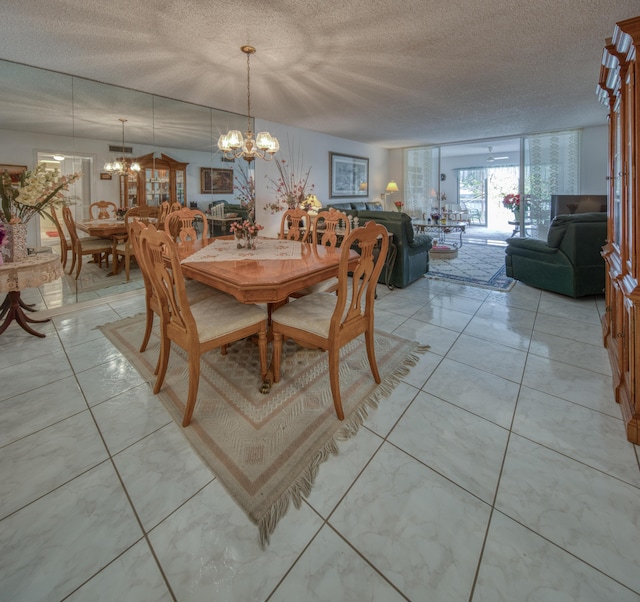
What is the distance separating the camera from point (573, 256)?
11.3ft

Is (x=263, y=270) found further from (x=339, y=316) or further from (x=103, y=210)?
(x=103, y=210)

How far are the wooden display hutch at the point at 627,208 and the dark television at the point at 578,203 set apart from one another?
14.9 ft

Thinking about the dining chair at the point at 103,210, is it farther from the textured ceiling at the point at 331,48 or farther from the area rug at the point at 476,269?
the area rug at the point at 476,269

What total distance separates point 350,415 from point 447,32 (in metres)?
2.93

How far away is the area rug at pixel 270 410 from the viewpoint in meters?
1.34

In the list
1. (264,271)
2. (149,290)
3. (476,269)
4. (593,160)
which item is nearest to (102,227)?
(149,290)

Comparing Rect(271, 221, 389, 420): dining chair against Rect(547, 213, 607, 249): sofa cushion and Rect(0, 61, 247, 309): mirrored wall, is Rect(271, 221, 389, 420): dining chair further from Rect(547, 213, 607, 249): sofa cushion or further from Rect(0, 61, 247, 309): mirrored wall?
Rect(0, 61, 247, 309): mirrored wall

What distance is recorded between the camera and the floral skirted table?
238cm

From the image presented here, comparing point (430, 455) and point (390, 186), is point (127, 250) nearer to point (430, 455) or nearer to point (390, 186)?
point (430, 455)

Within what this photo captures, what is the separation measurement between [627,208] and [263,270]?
1940 mm

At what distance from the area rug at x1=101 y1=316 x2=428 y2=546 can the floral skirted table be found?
671mm

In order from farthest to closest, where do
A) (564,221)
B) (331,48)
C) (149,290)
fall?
(564,221) → (331,48) → (149,290)

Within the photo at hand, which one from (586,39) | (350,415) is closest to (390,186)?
(586,39)

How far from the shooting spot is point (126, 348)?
2.54 meters
